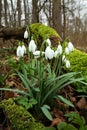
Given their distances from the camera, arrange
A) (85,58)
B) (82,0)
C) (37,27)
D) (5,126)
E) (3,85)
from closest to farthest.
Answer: (5,126), (3,85), (85,58), (37,27), (82,0)

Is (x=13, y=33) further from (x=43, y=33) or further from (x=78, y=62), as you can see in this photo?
(x=78, y=62)

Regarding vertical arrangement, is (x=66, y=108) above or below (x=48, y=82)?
below

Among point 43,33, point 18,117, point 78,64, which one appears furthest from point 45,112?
point 43,33

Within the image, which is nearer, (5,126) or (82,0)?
(5,126)

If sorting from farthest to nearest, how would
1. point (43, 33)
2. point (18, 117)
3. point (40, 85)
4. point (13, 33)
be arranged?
point (13, 33) → point (43, 33) → point (40, 85) → point (18, 117)

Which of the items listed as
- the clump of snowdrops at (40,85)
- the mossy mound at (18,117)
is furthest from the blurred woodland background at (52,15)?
the mossy mound at (18,117)

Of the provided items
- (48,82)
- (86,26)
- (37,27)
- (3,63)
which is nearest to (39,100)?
(48,82)

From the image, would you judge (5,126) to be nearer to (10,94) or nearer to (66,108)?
(10,94)
